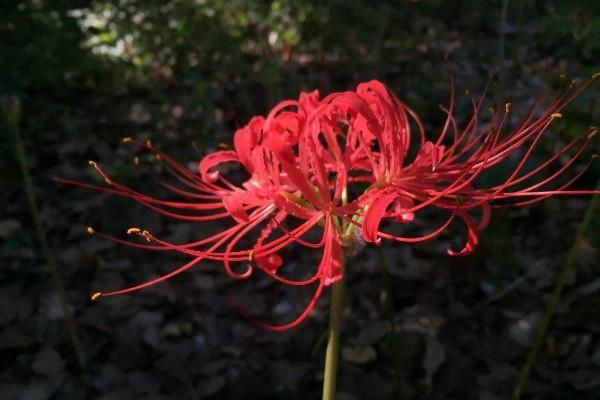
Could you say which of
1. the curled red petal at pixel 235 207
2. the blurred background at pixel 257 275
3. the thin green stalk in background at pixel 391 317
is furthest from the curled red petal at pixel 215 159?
the blurred background at pixel 257 275

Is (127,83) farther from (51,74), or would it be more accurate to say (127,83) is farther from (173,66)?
(51,74)

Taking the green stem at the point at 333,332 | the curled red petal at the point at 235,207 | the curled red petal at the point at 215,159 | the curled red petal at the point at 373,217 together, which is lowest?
the green stem at the point at 333,332

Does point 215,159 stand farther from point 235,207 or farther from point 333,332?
point 333,332

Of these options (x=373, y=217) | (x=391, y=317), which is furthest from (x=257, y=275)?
(x=373, y=217)

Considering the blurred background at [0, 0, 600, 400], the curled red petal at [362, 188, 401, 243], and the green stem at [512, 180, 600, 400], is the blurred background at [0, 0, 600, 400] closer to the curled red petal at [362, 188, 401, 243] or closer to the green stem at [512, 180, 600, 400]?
the green stem at [512, 180, 600, 400]

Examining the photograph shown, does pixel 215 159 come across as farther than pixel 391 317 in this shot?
No

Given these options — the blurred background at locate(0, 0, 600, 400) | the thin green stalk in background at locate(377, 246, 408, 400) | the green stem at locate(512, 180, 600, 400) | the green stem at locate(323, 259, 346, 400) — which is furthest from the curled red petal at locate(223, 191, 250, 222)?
the green stem at locate(512, 180, 600, 400)

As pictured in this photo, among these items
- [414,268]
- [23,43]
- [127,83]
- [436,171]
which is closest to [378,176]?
[436,171]

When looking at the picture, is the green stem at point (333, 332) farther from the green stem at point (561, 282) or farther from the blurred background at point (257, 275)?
the green stem at point (561, 282)

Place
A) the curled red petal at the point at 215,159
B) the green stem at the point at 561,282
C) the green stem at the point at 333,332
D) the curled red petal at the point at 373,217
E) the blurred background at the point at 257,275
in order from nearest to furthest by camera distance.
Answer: the curled red petal at the point at 373,217 < the green stem at the point at 333,332 < the curled red petal at the point at 215,159 < the green stem at the point at 561,282 < the blurred background at the point at 257,275

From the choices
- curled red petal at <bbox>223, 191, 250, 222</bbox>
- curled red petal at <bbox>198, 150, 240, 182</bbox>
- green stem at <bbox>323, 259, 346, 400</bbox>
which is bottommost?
green stem at <bbox>323, 259, 346, 400</bbox>
